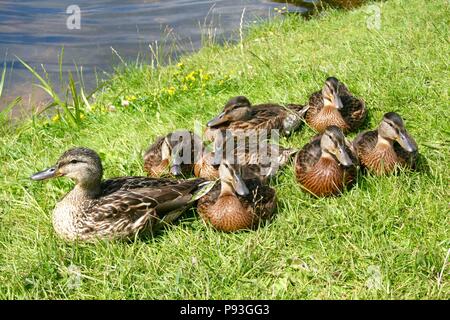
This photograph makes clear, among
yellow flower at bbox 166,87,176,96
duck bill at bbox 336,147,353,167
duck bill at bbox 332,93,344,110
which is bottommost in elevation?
yellow flower at bbox 166,87,176,96

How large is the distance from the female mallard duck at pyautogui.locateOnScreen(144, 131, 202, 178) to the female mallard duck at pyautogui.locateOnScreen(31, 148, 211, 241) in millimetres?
512

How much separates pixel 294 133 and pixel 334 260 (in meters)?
1.98

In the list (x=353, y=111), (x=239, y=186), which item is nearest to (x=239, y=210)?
(x=239, y=186)

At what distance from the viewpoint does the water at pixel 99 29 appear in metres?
9.32

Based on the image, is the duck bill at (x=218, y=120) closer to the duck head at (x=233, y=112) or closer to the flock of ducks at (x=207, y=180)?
the duck head at (x=233, y=112)

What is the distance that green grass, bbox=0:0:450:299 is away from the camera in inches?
137

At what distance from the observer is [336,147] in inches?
166

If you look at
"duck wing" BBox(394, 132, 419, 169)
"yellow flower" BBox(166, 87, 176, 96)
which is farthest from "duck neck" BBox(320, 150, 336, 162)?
"yellow flower" BBox(166, 87, 176, 96)

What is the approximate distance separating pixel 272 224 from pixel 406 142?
1173 mm

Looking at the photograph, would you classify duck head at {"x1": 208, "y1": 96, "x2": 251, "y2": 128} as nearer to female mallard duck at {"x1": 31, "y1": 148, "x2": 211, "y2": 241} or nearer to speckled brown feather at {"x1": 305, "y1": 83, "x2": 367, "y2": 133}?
speckled brown feather at {"x1": 305, "y1": 83, "x2": 367, "y2": 133}

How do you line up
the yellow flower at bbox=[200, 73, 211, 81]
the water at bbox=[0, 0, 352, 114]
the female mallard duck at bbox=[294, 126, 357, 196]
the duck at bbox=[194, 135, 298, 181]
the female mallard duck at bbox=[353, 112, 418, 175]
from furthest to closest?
the water at bbox=[0, 0, 352, 114], the yellow flower at bbox=[200, 73, 211, 81], the duck at bbox=[194, 135, 298, 181], the female mallard duck at bbox=[353, 112, 418, 175], the female mallard duck at bbox=[294, 126, 357, 196]

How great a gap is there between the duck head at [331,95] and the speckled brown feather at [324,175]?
0.81 meters

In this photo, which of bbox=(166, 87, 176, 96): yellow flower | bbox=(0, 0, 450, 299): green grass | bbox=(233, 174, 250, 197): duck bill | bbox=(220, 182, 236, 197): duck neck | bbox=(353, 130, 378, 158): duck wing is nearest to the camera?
bbox=(0, 0, 450, 299): green grass
